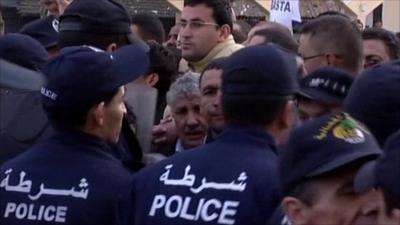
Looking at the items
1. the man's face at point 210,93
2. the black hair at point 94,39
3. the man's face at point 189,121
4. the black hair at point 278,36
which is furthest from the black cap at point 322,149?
the black hair at point 278,36

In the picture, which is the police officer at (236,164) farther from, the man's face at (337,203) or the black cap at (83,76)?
the man's face at (337,203)

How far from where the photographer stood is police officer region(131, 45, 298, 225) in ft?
12.2

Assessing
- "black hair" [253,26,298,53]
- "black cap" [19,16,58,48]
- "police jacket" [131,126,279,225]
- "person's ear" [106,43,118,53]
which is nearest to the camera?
"police jacket" [131,126,279,225]

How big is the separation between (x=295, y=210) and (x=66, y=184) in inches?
43.3

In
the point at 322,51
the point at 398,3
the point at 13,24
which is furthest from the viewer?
the point at 398,3

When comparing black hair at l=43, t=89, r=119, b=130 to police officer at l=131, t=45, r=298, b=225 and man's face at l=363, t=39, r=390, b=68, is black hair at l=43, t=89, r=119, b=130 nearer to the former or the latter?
police officer at l=131, t=45, r=298, b=225

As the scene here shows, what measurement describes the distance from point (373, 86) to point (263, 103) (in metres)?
0.40

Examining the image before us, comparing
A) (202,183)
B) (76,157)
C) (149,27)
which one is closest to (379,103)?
(202,183)

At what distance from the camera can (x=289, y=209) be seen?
3.26 meters

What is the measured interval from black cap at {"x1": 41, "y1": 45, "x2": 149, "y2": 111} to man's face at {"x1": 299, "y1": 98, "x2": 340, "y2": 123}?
0.82m

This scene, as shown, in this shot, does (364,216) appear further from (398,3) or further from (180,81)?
(398,3)

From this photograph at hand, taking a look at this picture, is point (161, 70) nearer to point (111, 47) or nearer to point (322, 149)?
point (111, 47)

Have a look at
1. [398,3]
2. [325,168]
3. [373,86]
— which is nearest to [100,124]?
[373,86]

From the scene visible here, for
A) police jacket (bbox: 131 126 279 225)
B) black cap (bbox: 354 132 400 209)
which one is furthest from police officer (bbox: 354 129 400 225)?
police jacket (bbox: 131 126 279 225)
